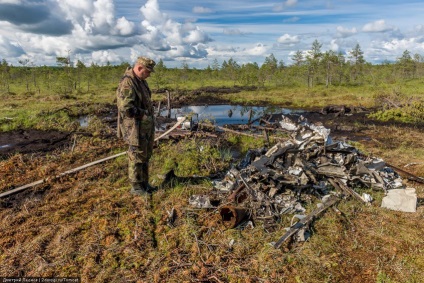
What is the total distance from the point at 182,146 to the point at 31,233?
431 cm

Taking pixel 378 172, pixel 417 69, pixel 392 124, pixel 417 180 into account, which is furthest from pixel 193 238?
pixel 417 69

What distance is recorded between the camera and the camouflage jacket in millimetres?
4742

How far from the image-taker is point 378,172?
5.69 metres

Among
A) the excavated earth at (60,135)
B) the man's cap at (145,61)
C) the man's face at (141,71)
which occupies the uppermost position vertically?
the man's cap at (145,61)

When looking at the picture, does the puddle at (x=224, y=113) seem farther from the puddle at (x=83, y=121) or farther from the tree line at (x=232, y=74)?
the tree line at (x=232, y=74)

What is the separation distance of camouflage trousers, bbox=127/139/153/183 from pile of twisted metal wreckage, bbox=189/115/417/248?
41.3 inches

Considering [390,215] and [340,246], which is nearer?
[340,246]

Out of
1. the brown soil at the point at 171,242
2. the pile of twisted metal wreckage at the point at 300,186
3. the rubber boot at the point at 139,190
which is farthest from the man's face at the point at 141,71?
the pile of twisted metal wreckage at the point at 300,186

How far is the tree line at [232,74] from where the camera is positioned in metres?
33.8

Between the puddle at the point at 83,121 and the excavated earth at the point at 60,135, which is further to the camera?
the puddle at the point at 83,121

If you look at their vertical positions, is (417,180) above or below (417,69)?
below

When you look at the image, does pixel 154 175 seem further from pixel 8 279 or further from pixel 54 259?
pixel 8 279

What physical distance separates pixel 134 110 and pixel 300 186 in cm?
318

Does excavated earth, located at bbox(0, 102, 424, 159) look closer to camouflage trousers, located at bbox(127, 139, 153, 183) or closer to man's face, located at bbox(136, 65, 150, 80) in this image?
camouflage trousers, located at bbox(127, 139, 153, 183)
